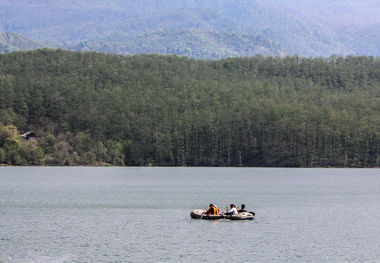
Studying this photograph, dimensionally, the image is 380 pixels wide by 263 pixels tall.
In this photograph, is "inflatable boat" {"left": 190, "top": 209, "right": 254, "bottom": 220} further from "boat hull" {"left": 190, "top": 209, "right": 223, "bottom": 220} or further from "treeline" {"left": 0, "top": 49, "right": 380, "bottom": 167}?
"treeline" {"left": 0, "top": 49, "right": 380, "bottom": 167}

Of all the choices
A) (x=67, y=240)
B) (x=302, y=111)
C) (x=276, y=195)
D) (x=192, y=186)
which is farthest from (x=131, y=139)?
(x=67, y=240)

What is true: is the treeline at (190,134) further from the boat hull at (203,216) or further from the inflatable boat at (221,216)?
the inflatable boat at (221,216)

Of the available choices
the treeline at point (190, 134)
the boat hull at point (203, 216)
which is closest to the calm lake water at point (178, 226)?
the boat hull at point (203, 216)

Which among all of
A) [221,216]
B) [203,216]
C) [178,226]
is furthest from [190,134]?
[178,226]

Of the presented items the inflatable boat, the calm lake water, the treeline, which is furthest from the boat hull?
the treeline

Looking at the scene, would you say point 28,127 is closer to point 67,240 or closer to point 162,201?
point 162,201

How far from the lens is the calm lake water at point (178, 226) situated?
5053 centimetres

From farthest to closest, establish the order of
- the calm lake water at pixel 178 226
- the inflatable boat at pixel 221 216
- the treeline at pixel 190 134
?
1. the treeline at pixel 190 134
2. the inflatable boat at pixel 221 216
3. the calm lake water at pixel 178 226

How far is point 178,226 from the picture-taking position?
2549 inches

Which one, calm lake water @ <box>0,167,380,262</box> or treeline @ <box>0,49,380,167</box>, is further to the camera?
treeline @ <box>0,49,380,167</box>

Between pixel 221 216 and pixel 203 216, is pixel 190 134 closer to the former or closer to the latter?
pixel 221 216

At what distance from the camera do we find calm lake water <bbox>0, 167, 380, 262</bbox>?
1989 inches

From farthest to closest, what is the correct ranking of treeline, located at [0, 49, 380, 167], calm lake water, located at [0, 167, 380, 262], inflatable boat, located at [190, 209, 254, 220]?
Result: treeline, located at [0, 49, 380, 167] < inflatable boat, located at [190, 209, 254, 220] < calm lake water, located at [0, 167, 380, 262]

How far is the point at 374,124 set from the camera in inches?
7411
